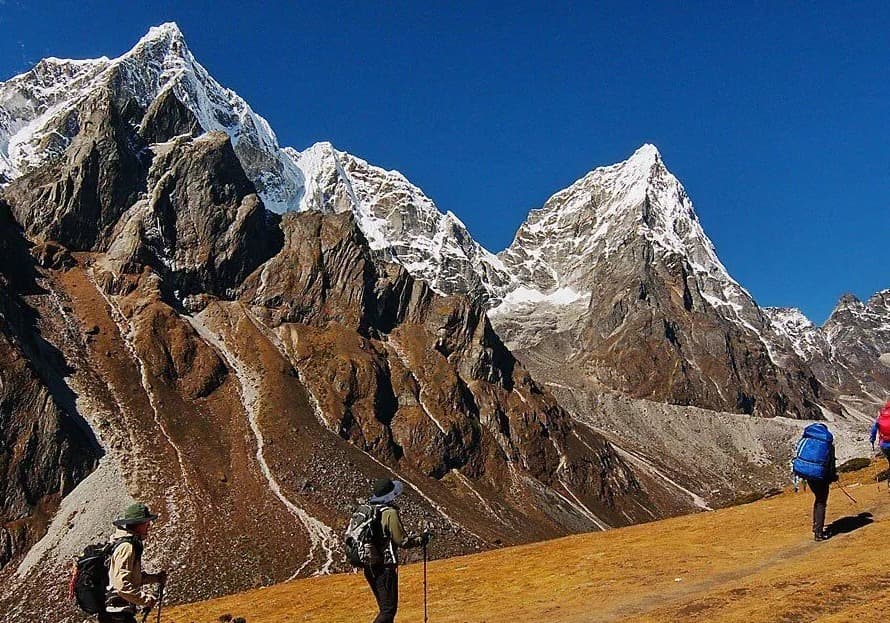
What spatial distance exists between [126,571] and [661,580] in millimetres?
14114

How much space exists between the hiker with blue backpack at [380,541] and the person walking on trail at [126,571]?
363 cm

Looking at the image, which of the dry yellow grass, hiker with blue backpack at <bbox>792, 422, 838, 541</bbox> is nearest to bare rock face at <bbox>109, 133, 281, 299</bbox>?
the dry yellow grass

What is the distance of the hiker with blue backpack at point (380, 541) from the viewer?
13.2 m

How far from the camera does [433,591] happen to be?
77.7 feet

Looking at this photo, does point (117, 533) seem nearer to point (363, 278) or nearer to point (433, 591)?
point (433, 591)

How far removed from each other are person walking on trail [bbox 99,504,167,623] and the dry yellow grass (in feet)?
28.8

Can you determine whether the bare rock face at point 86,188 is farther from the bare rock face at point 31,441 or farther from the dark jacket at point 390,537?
the dark jacket at point 390,537

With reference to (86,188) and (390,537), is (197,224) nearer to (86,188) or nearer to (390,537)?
(86,188)

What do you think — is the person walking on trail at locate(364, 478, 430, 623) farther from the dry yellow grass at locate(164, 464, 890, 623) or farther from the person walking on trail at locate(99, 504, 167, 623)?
the dry yellow grass at locate(164, 464, 890, 623)

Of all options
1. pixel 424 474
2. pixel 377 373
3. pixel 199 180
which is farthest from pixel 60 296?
pixel 424 474

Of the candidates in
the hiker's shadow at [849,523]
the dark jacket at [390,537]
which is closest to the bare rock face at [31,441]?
the dark jacket at [390,537]

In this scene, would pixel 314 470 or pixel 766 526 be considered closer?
pixel 766 526

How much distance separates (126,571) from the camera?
12539 mm

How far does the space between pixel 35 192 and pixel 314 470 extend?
286 ft
